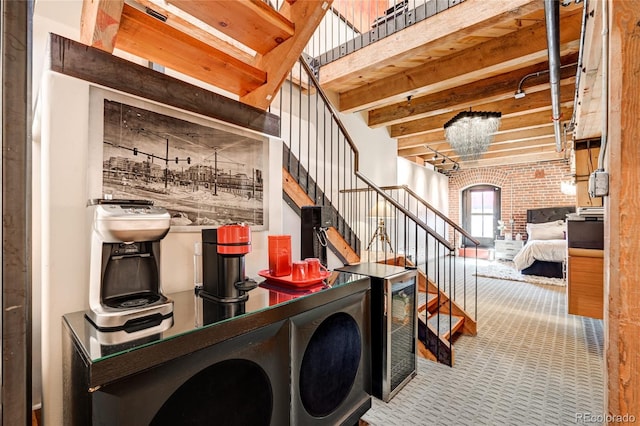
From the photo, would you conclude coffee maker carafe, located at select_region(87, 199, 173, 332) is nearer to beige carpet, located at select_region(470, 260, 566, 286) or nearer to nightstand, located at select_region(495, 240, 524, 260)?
beige carpet, located at select_region(470, 260, 566, 286)

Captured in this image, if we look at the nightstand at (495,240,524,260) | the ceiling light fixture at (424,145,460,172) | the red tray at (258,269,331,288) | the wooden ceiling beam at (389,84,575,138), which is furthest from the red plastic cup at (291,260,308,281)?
the nightstand at (495,240,524,260)

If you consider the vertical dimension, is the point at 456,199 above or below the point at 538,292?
above

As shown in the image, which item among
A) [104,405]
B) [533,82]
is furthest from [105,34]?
[533,82]

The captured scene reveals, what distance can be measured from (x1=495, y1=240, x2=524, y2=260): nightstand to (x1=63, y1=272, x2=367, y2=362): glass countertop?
7936 mm

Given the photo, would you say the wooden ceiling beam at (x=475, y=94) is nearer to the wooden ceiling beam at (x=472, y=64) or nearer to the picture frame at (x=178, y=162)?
the wooden ceiling beam at (x=472, y=64)

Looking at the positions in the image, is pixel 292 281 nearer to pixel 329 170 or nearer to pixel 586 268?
pixel 329 170

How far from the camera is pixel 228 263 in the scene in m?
1.27

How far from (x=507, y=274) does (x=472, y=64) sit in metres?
4.82

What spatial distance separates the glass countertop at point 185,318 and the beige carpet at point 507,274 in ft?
18.7

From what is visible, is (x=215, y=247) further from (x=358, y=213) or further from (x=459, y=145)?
(x=459, y=145)

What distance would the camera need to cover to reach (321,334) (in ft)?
4.87

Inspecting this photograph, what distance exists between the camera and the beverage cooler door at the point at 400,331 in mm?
2018

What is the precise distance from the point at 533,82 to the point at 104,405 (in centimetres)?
469

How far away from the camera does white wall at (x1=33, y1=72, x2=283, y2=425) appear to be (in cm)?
112
